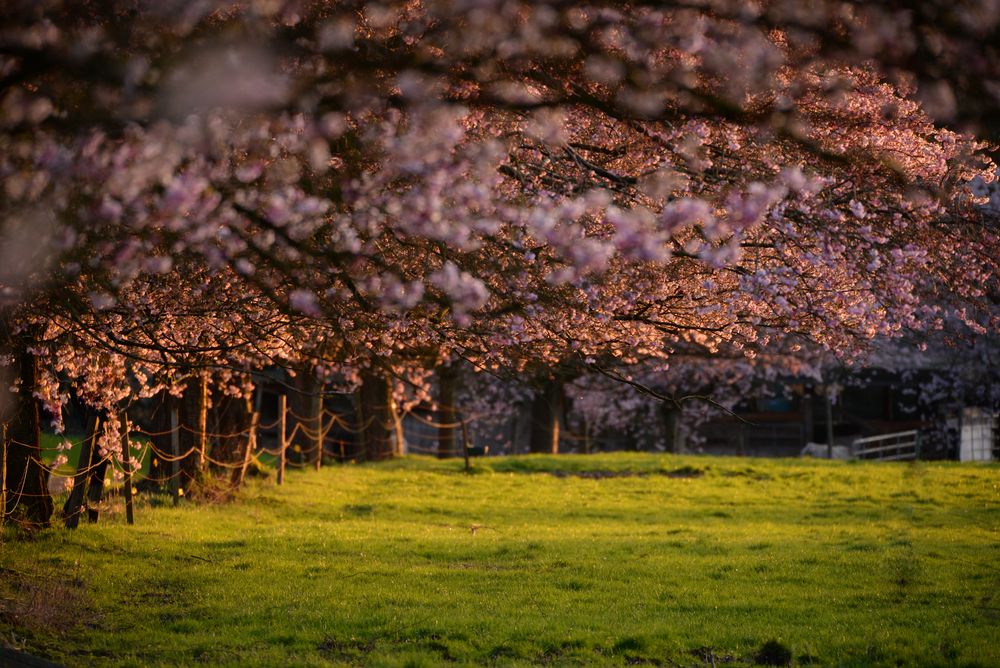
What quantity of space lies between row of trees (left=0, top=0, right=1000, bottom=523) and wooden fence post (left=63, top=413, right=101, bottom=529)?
418 cm

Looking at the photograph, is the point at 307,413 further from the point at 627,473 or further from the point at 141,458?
the point at 141,458

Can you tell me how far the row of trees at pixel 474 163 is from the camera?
601 cm

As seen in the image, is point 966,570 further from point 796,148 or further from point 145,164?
point 145,164

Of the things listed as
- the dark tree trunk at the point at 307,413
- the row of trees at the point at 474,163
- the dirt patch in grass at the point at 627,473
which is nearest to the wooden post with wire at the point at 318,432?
the dark tree trunk at the point at 307,413

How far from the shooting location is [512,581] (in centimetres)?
1223

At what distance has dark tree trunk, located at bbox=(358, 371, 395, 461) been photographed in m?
29.7

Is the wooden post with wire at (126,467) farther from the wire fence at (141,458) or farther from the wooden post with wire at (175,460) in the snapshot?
the wooden post with wire at (175,460)

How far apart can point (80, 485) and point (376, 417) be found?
16317 mm

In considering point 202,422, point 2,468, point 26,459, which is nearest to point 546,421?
point 202,422

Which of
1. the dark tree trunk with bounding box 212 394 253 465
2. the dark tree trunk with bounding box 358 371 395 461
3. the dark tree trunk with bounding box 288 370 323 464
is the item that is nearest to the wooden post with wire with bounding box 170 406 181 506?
the dark tree trunk with bounding box 212 394 253 465

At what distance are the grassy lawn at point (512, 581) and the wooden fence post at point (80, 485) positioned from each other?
1.29 feet

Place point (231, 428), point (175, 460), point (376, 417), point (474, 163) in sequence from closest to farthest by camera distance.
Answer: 1. point (474, 163)
2. point (175, 460)
3. point (231, 428)
4. point (376, 417)

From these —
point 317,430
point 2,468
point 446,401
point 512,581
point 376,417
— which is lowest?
point 512,581

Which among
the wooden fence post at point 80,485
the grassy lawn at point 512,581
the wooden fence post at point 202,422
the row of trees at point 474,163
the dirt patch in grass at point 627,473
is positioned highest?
the row of trees at point 474,163
